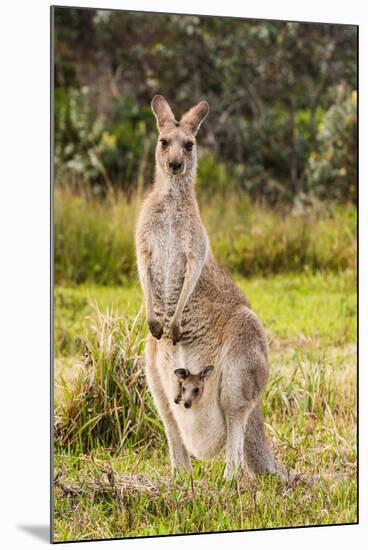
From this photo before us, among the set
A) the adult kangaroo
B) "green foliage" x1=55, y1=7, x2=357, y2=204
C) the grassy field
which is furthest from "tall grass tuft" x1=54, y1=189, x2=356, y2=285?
the adult kangaroo

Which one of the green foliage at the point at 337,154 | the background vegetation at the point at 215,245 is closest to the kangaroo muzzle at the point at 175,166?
the background vegetation at the point at 215,245

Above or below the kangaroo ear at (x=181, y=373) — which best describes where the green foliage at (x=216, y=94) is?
above

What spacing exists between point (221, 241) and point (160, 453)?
11.3 feet

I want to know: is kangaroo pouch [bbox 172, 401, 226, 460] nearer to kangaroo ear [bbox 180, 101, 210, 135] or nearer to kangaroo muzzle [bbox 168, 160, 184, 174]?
kangaroo muzzle [bbox 168, 160, 184, 174]

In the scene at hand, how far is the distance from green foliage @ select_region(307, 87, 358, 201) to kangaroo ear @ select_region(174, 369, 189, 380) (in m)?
4.68

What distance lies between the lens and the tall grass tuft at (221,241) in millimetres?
9125

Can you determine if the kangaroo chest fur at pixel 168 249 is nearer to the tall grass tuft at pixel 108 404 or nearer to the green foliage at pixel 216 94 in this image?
the tall grass tuft at pixel 108 404

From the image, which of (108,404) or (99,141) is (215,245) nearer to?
(99,141)

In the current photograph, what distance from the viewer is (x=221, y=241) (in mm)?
9539

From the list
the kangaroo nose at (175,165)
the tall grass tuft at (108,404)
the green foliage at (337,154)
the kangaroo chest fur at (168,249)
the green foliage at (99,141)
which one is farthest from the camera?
the green foliage at (99,141)

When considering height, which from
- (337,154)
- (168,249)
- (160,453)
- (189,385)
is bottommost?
(160,453)

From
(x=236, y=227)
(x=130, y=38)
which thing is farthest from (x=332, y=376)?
(x=130, y=38)

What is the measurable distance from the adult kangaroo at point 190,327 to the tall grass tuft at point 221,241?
2.93 metres

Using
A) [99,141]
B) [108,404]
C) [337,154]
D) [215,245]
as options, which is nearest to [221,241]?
[215,245]
